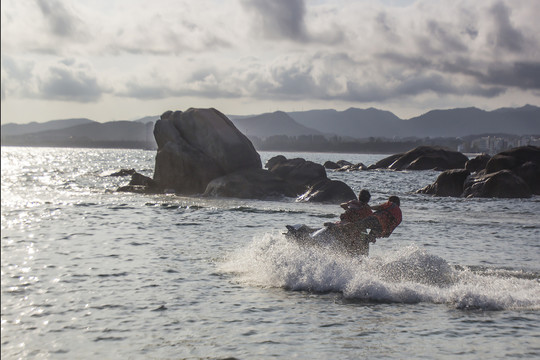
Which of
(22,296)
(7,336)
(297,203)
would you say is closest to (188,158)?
(297,203)

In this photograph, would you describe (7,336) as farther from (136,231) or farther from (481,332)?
(136,231)

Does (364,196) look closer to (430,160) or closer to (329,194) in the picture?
(329,194)

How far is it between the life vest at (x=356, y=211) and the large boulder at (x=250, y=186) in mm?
19365

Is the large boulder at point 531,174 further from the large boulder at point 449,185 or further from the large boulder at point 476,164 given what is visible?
the large boulder at point 476,164

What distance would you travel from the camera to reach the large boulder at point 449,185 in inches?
1572

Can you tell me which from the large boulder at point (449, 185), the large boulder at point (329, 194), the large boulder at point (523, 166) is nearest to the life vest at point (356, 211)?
the large boulder at point (329, 194)

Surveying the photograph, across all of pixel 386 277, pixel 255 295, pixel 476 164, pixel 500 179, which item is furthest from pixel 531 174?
pixel 255 295

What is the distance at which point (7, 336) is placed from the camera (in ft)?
28.3

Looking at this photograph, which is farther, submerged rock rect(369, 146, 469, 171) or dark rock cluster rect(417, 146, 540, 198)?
submerged rock rect(369, 146, 469, 171)

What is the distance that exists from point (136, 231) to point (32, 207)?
439 inches

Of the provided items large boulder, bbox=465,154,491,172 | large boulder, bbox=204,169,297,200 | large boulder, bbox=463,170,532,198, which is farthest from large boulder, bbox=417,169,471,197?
large boulder, bbox=465,154,491,172

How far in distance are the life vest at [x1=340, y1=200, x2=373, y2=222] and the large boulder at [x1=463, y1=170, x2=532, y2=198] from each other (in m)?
26.2

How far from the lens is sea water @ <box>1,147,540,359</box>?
27.7 ft

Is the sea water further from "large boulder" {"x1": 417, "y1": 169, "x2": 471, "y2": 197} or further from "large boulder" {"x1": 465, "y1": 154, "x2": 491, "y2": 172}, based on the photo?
"large boulder" {"x1": 465, "y1": 154, "x2": 491, "y2": 172}
